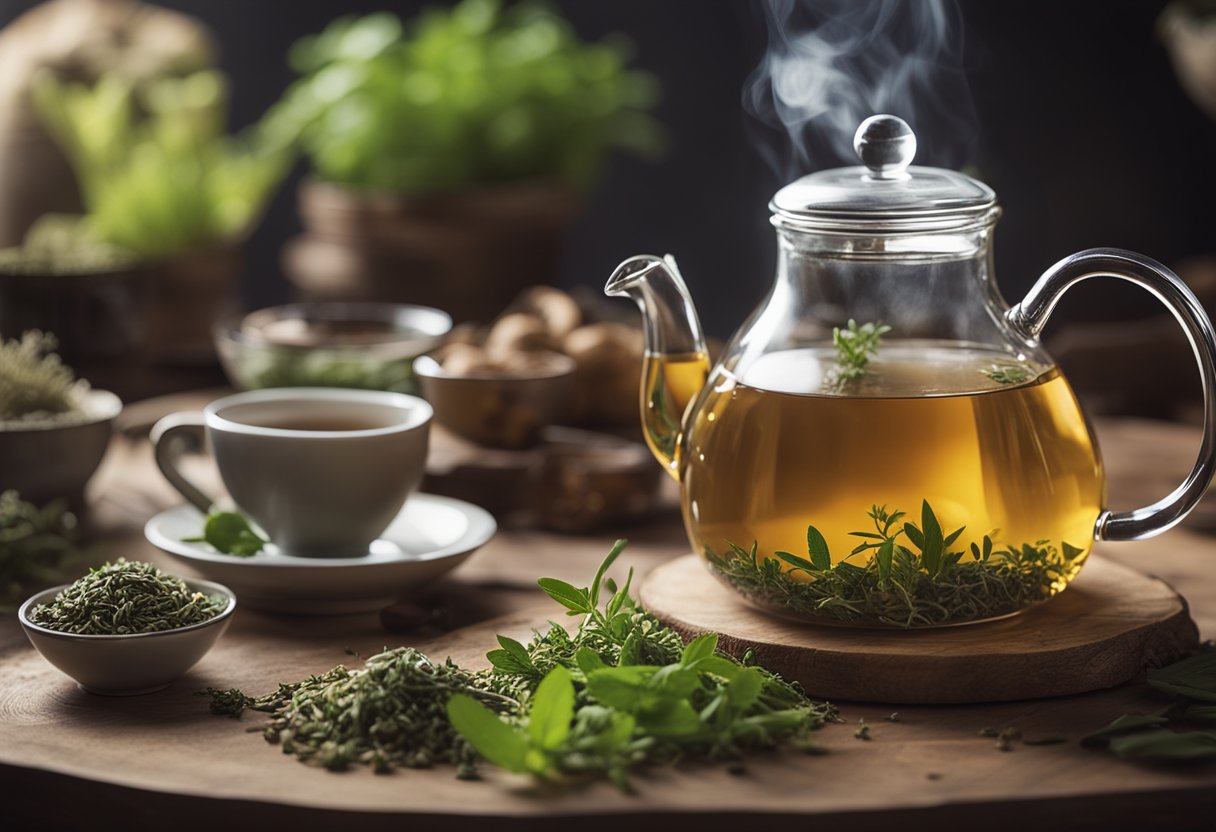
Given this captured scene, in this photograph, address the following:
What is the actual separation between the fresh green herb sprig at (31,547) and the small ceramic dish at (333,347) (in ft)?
1.30

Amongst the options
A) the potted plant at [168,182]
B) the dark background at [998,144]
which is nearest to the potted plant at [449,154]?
the potted plant at [168,182]

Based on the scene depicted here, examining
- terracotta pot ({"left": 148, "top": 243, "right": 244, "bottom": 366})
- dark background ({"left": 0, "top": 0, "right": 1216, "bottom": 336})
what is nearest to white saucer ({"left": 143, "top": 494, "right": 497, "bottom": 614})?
terracotta pot ({"left": 148, "top": 243, "right": 244, "bottom": 366})

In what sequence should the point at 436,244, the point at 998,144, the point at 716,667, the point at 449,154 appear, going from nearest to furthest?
1. the point at 716,667
2. the point at 436,244
3. the point at 449,154
4. the point at 998,144

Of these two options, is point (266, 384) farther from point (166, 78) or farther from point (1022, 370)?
point (166, 78)

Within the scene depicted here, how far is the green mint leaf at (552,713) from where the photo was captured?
113cm

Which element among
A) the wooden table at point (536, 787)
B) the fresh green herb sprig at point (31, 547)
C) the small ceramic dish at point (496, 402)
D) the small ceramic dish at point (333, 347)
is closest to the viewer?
the wooden table at point (536, 787)

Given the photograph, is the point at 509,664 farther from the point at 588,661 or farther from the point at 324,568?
the point at 324,568

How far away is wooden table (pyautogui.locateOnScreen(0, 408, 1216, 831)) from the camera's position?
42.4 inches

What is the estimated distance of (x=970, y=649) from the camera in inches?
50.8

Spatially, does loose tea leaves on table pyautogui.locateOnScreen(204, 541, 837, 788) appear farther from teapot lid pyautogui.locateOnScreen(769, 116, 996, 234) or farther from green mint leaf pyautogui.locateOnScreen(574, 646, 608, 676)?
teapot lid pyautogui.locateOnScreen(769, 116, 996, 234)

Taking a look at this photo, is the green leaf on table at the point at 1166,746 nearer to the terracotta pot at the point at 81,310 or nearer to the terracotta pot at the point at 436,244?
the terracotta pot at the point at 81,310

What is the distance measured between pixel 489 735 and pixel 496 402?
0.86 metres

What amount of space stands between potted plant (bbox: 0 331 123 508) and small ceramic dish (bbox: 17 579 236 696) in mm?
498

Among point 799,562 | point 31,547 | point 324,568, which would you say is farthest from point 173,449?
point 799,562
